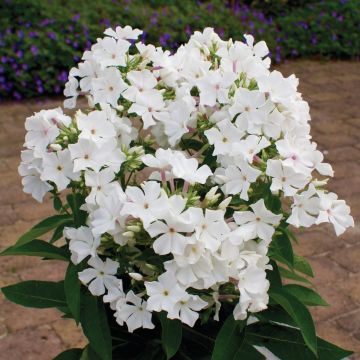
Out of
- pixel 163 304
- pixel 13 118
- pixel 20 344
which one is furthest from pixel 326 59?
pixel 163 304

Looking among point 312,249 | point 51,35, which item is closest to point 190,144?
point 312,249

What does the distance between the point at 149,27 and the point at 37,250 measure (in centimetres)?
501

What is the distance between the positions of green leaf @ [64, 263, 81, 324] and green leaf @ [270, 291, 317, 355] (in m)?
0.44

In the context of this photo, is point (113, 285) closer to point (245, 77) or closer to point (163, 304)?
point (163, 304)

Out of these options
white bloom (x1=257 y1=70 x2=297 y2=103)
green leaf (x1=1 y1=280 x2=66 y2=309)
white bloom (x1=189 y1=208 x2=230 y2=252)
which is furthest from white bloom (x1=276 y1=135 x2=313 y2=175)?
green leaf (x1=1 y1=280 x2=66 y2=309)

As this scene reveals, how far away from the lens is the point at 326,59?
7328 millimetres

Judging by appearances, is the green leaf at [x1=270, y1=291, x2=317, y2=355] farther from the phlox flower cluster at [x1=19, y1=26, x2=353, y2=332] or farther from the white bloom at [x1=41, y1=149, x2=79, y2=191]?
the white bloom at [x1=41, y1=149, x2=79, y2=191]

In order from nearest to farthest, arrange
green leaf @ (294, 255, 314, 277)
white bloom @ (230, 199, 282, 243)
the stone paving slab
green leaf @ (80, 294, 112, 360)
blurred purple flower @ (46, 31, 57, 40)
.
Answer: white bloom @ (230, 199, 282, 243) → green leaf @ (80, 294, 112, 360) → green leaf @ (294, 255, 314, 277) → the stone paving slab → blurred purple flower @ (46, 31, 57, 40)

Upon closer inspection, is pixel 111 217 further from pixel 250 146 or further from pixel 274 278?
pixel 274 278

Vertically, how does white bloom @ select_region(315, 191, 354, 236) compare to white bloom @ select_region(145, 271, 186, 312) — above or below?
above

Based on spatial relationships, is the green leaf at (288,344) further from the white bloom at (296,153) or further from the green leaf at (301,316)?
the white bloom at (296,153)

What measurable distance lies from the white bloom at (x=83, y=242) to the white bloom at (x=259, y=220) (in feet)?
1.02

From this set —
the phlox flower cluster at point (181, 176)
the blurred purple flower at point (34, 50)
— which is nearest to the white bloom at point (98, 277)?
the phlox flower cluster at point (181, 176)

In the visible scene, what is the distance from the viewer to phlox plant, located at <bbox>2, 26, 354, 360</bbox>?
1570mm
